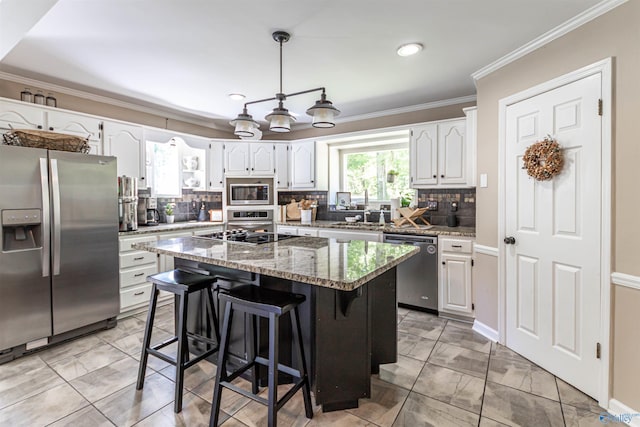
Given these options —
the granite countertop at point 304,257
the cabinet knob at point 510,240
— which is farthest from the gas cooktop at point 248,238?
the cabinet knob at point 510,240

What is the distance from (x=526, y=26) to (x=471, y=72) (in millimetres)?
775

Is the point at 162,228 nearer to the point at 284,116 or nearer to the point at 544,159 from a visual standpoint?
the point at 284,116

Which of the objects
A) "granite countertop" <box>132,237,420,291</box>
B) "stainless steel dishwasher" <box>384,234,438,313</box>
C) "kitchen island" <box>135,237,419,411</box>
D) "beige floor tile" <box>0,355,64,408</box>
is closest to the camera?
"granite countertop" <box>132,237,420,291</box>

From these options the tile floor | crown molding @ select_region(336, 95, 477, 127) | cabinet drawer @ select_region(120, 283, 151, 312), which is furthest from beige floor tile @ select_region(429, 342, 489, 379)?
cabinet drawer @ select_region(120, 283, 151, 312)

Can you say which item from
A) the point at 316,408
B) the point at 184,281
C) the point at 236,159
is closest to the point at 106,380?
the point at 184,281

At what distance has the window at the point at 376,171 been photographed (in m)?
4.25

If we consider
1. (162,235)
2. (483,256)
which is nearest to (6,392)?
(162,235)

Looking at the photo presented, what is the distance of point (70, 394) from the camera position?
196 centimetres

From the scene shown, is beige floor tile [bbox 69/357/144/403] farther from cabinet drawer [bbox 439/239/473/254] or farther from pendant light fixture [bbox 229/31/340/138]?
cabinet drawer [bbox 439/239/473/254]

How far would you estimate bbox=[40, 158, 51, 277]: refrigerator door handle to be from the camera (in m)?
2.47

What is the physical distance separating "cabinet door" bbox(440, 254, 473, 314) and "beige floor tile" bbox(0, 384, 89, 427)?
9.89ft

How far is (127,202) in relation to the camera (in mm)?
3332

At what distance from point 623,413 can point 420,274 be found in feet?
5.78

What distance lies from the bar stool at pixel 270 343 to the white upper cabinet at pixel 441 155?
2454mm
